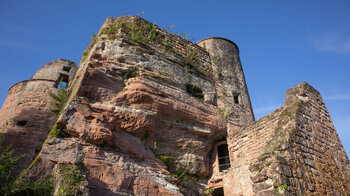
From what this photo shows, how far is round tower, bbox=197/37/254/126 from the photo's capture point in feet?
30.9

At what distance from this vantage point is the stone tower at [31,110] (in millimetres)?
8688

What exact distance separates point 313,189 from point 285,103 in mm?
2314

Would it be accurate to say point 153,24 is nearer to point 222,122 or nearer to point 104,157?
point 222,122

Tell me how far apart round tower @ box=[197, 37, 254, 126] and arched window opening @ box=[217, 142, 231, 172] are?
3.07 feet

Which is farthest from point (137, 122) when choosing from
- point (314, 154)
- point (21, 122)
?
point (21, 122)

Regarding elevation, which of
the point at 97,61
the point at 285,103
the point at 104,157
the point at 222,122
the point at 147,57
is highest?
the point at 147,57

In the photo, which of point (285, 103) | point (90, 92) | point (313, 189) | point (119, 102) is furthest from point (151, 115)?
point (313, 189)

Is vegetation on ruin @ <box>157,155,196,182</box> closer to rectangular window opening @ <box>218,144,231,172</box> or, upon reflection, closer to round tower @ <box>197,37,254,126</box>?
rectangular window opening @ <box>218,144,231,172</box>

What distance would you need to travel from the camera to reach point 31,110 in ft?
31.1

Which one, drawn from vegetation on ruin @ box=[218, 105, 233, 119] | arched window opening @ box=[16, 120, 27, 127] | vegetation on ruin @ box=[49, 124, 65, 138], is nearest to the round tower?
vegetation on ruin @ box=[218, 105, 233, 119]

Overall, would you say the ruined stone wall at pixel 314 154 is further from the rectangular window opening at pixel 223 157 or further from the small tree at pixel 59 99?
the small tree at pixel 59 99

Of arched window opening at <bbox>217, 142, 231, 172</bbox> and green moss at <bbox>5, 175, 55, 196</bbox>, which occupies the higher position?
arched window opening at <bbox>217, 142, 231, 172</bbox>

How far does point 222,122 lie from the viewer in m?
8.63

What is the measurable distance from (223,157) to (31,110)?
7.29 meters
